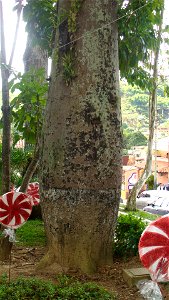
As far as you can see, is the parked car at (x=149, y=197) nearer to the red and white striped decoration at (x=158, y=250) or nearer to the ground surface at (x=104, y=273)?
the ground surface at (x=104, y=273)

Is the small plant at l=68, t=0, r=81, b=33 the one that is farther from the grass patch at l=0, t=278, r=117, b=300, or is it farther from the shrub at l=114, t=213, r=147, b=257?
the grass patch at l=0, t=278, r=117, b=300

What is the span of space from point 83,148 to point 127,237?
1.61 meters

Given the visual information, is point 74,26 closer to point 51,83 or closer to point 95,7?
point 95,7

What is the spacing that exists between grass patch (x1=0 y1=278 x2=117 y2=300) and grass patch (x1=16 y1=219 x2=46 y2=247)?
2.93 metres

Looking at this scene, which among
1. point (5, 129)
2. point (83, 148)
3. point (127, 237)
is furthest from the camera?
point (5, 129)

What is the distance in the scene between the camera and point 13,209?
5273 mm

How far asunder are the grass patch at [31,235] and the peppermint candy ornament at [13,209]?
1.99 meters

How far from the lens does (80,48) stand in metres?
5.21

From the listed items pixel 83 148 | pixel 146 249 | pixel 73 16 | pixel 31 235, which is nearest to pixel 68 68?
pixel 73 16

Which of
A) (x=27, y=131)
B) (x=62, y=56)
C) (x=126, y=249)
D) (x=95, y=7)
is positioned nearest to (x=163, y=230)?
(x=126, y=249)

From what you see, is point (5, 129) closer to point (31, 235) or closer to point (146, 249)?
point (31, 235)

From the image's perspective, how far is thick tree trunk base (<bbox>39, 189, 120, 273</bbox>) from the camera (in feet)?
16.4

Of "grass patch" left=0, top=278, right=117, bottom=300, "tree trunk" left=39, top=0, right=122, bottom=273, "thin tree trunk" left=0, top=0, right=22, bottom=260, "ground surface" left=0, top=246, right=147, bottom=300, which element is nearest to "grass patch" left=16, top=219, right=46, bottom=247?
"ground surface" left=0, top=246, right=147, bottom=300

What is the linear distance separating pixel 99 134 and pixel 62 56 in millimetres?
A: 1201
